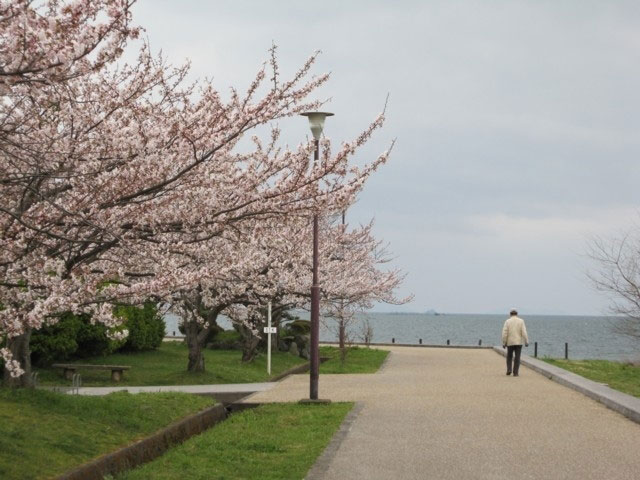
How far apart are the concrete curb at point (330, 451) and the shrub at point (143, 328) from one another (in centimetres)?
1476

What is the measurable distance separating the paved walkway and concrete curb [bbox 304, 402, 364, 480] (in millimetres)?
59

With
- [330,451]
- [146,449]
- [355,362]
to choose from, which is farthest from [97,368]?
[330,451]

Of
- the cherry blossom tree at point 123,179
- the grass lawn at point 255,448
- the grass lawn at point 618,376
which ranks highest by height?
the cherry blossom tree at point 123,179

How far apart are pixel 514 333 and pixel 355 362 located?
26.5 ft

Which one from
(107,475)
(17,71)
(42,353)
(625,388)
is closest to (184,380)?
(42,353)

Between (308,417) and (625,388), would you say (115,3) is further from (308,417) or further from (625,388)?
(625,388)

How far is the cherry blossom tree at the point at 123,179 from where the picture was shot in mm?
8133

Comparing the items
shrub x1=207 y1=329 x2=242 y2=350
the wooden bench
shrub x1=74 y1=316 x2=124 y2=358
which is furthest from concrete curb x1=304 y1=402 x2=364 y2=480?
shrub x1=207 y1=329 x2=242 y2=350

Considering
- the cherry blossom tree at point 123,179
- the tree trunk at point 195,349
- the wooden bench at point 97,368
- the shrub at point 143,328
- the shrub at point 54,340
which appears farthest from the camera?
the shrub at point 143,328

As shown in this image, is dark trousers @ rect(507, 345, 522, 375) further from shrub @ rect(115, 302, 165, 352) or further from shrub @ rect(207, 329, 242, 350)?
shrub @ rect(207, 329, 242, 350)

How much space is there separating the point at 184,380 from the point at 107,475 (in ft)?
39.2

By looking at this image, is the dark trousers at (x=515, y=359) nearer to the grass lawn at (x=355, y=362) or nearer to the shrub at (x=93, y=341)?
the grass lawn at (x=355, y=362)

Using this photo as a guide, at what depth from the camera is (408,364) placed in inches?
1220

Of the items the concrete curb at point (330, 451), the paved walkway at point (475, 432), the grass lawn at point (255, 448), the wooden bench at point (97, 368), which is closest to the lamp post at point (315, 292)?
the paved walkway at point (475, 432)
